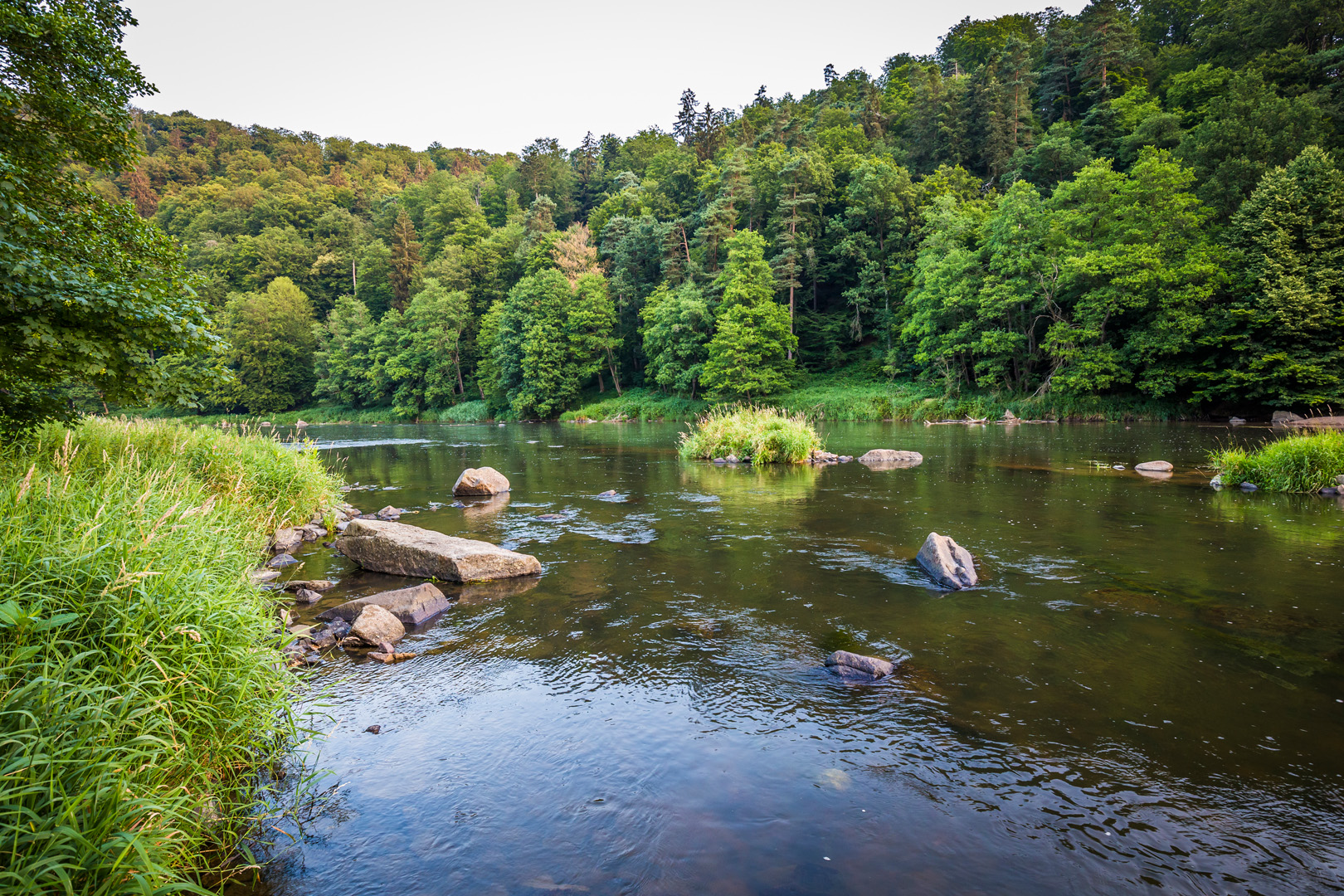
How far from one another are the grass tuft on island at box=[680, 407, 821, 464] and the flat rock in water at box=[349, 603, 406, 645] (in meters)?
16.8

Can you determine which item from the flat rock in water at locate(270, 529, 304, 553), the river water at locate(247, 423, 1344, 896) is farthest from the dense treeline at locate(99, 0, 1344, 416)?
the river water at locate(247, 423, 1344, 896)

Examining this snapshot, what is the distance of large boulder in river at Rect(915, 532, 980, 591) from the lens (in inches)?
335

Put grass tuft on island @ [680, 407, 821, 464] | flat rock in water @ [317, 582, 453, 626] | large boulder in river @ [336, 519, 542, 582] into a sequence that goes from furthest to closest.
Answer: grass tuft on island @ [680, 407, 821, 464] < large boulder in river @ [336, 519, 542, 582] < flat rock in water @ [317, 582, 453, 626]

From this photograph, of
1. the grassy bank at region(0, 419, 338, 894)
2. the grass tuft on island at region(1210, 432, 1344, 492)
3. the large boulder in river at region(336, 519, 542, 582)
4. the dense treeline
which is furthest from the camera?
the dense treeline

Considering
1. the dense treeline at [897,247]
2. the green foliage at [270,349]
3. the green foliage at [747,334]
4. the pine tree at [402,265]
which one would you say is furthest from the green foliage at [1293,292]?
the green foliage at [270,349]

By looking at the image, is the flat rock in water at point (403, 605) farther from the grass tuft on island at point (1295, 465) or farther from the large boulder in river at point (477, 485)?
the grass tuft on island at point (1295, 465)

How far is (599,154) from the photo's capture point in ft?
364

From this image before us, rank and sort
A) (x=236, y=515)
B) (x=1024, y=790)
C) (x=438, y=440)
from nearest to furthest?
1. (x=1024, y=790)
2. (x=236, y=515)
3. (x=438, y=440)

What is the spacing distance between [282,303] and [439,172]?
42.6m

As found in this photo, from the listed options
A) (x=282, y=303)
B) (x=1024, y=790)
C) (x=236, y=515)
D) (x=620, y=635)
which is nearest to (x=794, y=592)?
(x=620, y=635)

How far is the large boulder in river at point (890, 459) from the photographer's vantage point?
2150 centimetres

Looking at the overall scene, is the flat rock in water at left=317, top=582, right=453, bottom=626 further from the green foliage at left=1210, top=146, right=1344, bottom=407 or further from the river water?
the green foliage at left=1210, top=146, right=1344, bottom=407

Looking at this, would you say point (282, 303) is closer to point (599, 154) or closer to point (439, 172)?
point (439, 172)

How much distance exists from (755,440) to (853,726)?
18208mm
